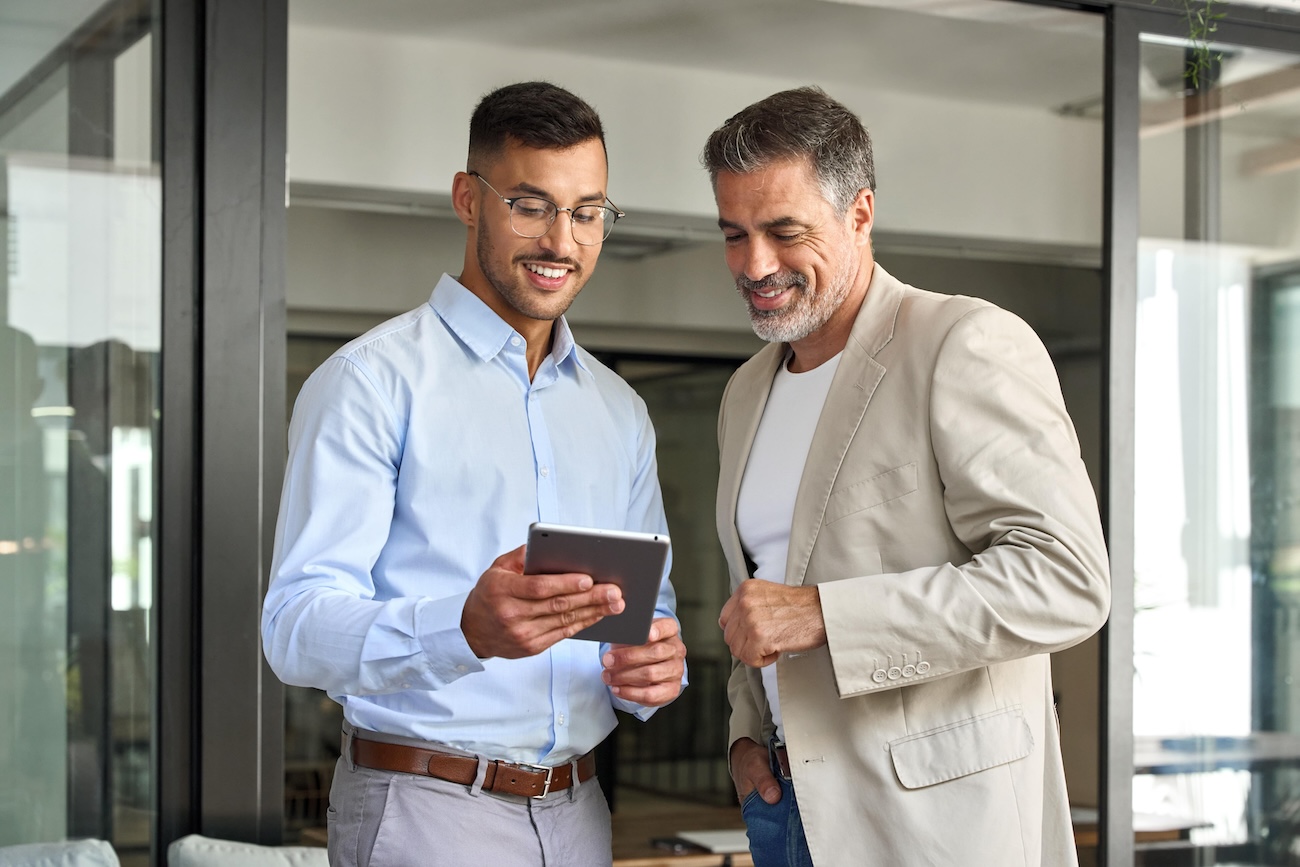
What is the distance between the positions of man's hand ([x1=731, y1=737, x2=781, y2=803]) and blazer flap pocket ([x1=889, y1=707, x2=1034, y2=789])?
0.25m

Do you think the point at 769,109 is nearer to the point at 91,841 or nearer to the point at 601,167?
the point at 601,167

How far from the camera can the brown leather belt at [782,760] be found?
2.08m

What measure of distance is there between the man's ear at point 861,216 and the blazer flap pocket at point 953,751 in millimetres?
749

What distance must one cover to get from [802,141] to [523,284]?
473mm

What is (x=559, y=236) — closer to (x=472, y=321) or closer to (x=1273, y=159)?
(x=472, y=321)

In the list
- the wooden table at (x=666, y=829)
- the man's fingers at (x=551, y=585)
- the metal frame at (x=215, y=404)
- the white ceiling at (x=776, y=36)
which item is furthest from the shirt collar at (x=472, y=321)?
the white ceiling at (x=776, y=36)

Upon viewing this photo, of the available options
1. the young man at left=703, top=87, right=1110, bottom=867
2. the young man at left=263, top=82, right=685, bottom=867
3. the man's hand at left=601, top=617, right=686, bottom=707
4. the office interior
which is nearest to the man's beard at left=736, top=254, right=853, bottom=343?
the young man at left=703, top=87, right=1110, bottom=867

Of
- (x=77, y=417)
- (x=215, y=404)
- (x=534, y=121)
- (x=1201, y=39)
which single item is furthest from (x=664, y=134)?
(x=534, y=121)

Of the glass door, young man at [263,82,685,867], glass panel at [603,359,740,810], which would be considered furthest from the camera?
glass panel at [603,359,740,810]

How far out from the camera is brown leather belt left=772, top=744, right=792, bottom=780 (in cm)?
208

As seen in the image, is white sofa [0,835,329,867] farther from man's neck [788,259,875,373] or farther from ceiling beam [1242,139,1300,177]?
ceiling beam [1242,139,1300,177]

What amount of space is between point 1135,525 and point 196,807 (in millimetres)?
2387

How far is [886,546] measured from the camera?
192cm

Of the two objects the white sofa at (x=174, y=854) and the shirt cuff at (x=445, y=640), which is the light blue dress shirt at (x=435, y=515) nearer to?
the shirt cuff at (x=445, y=640)
